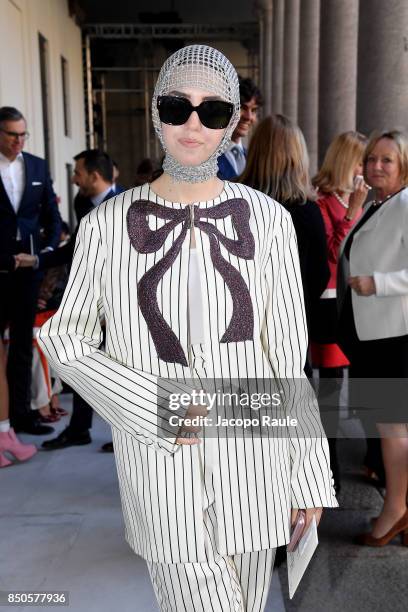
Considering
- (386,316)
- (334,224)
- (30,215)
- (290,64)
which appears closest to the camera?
(386,316)

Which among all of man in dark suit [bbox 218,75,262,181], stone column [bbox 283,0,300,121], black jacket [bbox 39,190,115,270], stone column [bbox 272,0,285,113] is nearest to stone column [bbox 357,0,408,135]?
man in dark suit [bbox 218,75,262,181]

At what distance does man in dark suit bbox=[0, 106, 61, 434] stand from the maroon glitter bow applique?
10.5 ft

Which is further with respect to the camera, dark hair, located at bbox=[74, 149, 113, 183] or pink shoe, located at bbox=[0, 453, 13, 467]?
dark hair, located at bbox=[74, 149, 113, 183]

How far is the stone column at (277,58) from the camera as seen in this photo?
16500mm

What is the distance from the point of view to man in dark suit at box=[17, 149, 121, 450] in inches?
178

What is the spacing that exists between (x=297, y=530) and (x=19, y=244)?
3599mm

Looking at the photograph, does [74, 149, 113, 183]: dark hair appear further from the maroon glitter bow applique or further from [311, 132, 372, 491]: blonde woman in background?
the maroon glitter bow applique

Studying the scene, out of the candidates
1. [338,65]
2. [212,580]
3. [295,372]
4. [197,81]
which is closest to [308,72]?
[338,65]

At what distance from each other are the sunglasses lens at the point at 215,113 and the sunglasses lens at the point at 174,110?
31 mm

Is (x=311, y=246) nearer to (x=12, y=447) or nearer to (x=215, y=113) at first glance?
(x=215, y=113)

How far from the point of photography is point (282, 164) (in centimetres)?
300

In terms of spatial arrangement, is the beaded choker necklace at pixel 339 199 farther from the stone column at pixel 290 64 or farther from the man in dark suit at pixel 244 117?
the stone column at pixel 290 64

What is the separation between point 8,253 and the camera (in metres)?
4.71

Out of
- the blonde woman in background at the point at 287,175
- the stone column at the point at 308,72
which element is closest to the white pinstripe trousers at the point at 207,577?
the blonde woman in background at the point at 287,175
